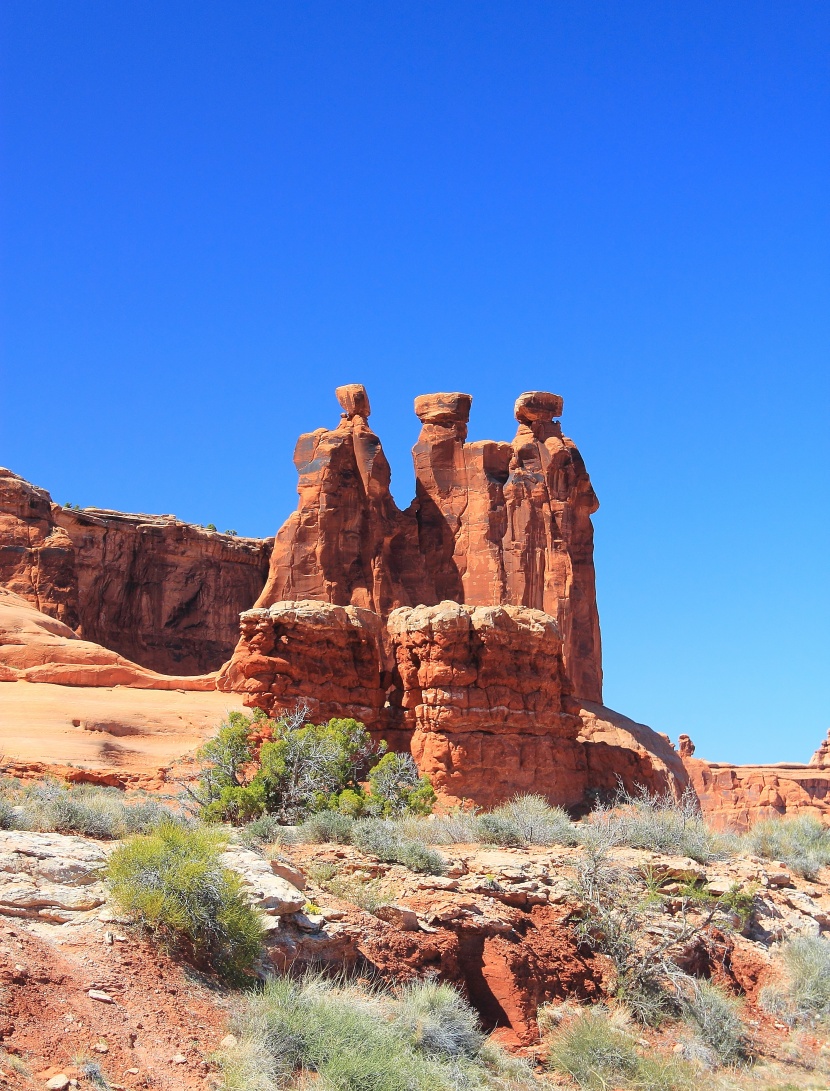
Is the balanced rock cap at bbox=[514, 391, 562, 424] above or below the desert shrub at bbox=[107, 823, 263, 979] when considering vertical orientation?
above

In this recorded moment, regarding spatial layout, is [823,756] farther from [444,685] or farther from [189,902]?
[189,902]

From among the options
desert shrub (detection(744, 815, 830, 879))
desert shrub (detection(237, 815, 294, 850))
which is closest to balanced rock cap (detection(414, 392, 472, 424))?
desert shrub (detection(744, 815, 830, 879))

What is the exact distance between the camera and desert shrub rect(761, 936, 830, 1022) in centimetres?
1662

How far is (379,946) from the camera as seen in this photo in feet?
45.5

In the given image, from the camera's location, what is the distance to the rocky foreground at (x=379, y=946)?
400 inches

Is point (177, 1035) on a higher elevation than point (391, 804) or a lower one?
→ lower

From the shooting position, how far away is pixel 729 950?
57.1ft

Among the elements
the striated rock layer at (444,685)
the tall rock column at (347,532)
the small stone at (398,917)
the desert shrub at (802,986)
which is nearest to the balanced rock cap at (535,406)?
the tall rock column at (347,532)

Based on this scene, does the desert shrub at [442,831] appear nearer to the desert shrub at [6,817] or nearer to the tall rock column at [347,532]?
the desert shrub at [6,817]

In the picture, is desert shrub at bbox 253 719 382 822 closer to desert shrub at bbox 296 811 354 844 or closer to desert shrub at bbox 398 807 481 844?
desert shrub at bbox 398 807 481 844

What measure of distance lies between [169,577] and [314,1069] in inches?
1974

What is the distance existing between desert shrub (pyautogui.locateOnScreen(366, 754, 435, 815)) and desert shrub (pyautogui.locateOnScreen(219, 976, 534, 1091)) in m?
7.33

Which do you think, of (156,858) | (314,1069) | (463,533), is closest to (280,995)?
(314,1069)

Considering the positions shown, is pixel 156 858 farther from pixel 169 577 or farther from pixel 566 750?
pixel 169 577
